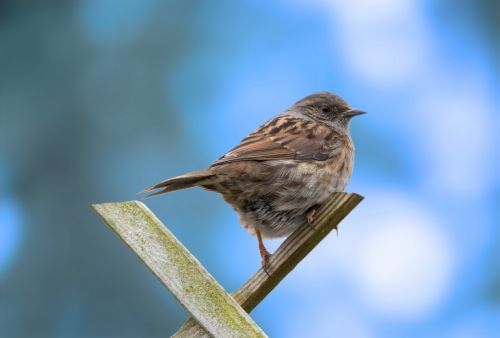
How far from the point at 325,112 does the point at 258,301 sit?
7.16 ft

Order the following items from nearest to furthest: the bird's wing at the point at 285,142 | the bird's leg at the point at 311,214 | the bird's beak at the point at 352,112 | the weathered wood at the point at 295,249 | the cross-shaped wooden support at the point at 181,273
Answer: the cross-shaped wooden support at the point at 181,273 → the weathered wood at the point at 295,249 → the bird's leg at the point at 311,214 → the bird's wing at the point at 285,142 → the bird's beak at the point at 352,112

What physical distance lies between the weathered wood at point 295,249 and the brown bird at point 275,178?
0.31 metres

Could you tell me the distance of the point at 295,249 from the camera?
210 centimetres

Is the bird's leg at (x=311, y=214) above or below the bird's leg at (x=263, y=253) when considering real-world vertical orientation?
above

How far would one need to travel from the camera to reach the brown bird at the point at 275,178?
2.70 metres

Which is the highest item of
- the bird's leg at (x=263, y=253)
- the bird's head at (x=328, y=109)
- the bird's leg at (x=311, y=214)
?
the bird's head at (x=328, y=109)

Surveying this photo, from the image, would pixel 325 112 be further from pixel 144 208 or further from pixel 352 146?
pixel 144 208

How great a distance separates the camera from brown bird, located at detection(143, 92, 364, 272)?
8.84 ft

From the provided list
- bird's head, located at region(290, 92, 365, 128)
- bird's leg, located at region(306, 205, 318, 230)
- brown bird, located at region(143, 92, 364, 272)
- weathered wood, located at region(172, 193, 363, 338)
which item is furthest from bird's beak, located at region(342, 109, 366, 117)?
weathered wood, located at region(172, 193, 363, 338)

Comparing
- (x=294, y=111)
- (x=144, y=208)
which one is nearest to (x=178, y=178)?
(x=144, y=208)

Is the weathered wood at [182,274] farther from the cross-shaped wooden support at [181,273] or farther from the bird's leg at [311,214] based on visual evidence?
the bird's leg at [311,214]

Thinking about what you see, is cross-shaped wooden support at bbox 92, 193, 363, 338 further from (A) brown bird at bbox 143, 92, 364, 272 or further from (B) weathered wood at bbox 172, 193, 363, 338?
(A) brown bird at bbox 143, 92, 364, 272

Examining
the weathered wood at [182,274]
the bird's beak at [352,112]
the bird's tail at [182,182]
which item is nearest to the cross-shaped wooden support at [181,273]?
the weathered wood at [182,274]

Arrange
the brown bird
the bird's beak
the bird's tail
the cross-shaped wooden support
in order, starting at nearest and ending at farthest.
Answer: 1. the cross-shaped wooden support
2. the bird's tail
3. the brown bird
4. the bird's beak
